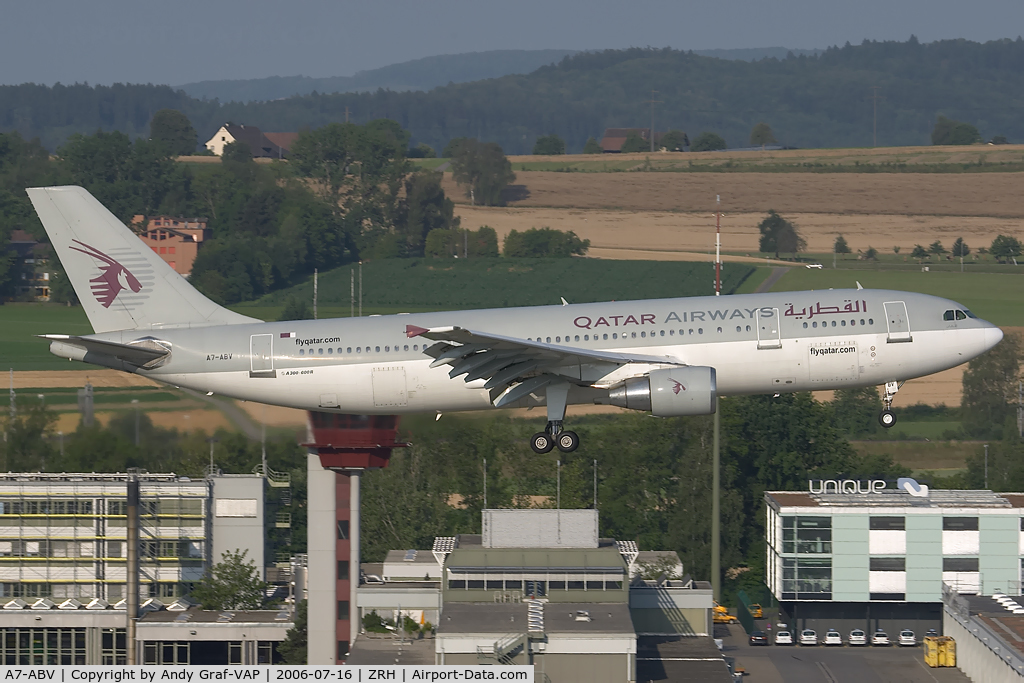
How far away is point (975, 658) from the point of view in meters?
78.2

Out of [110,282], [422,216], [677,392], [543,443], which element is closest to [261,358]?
[110,282]

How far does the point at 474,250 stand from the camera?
568 ft

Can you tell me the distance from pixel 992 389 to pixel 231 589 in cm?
7646

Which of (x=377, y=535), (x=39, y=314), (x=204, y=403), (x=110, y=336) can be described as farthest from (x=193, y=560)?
(x=39, y=314)

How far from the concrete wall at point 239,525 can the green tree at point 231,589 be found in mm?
1663

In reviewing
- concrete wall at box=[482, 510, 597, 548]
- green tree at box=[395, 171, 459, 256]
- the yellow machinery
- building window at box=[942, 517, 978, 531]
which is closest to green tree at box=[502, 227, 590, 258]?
green tree at box=[395, 171, 459, 256]

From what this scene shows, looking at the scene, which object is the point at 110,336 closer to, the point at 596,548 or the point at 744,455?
the point at 596,548

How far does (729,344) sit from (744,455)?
74.0m

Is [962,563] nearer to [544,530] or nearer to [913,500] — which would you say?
[913,500]

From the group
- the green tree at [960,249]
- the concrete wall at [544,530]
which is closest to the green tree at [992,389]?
the green tree at [960,249]

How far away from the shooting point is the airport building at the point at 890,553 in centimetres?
8800

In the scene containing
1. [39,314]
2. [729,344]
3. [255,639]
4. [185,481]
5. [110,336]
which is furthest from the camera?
[39,314]

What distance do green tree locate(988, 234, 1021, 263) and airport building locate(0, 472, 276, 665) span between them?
10484cm

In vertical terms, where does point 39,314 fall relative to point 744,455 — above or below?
above
